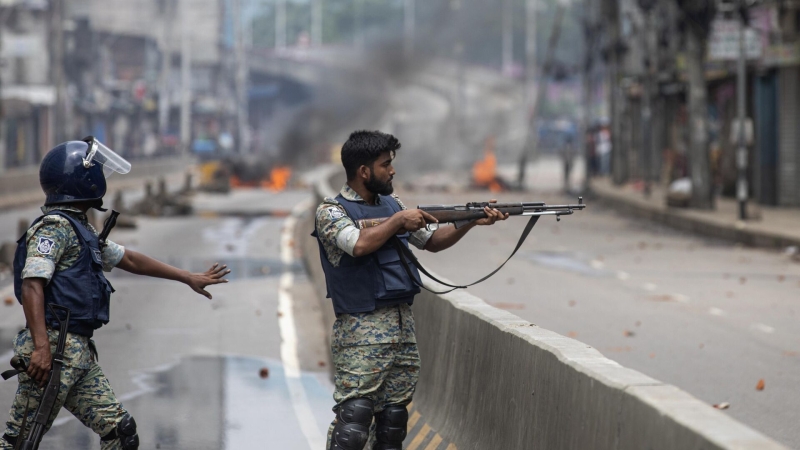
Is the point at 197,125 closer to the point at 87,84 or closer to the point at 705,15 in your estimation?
the point at 87,84

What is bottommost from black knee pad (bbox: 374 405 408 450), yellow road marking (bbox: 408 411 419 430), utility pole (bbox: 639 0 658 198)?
yellow road marking (bbox: 408 411 419 430)

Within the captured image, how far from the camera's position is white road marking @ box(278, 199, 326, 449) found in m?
8.77

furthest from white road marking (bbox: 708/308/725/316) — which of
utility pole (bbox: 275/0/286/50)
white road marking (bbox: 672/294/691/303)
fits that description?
utility pole (bbox: 275/0/286/50)

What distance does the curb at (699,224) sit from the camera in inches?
928

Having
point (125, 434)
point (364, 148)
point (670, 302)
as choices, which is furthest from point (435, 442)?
point (670, 302)

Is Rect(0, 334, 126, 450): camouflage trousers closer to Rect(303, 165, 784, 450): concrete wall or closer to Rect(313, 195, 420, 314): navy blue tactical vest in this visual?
Rect(313, 195, 420, 314): navy blue tactical vest

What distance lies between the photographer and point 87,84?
82.7m

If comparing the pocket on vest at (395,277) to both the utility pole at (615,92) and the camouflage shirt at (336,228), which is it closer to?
the camouflage shirt at (336,228)

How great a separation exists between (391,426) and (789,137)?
2731cm

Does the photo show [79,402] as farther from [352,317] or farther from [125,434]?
[352,317]

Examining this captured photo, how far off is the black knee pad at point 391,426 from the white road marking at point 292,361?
2050 mm

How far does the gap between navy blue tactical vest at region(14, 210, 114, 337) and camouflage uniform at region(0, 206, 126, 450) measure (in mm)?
32

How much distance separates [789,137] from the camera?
31703 millimetres

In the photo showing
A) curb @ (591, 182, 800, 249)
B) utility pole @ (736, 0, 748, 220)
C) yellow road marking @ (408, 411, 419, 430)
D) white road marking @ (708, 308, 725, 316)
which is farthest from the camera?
utility pole @ (736, 0, 748, 220)
